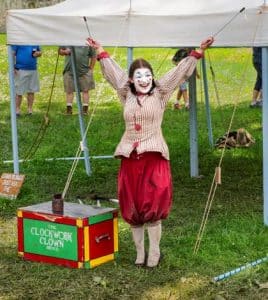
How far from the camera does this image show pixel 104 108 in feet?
52.8

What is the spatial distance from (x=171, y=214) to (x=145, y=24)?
1893 mm

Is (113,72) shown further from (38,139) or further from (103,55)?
(38,139)

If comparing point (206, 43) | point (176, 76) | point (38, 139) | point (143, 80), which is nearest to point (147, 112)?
point (143, 80)

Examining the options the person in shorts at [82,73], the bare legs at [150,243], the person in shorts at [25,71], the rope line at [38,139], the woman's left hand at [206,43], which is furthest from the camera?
the person in shorts at [25,71]

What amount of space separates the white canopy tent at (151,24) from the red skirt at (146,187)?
4.40 ft

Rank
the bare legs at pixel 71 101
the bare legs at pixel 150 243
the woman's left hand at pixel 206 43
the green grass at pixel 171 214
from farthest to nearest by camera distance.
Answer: the bare legs at pixel 71 101
the woman's left hand at pixel 206 43
the bare legs at pixel 150 243
the green grass at pixel 171 214

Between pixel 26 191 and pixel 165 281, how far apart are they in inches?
137

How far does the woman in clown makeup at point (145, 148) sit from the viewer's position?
6.03 m

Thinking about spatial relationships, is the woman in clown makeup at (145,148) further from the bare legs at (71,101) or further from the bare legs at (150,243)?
the bare legs at (71,101)

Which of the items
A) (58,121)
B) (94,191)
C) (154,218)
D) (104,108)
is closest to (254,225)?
(154,218)

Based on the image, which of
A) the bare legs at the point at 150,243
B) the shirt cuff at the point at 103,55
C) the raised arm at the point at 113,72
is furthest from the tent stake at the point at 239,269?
the shirt cuff at the point at 103,55

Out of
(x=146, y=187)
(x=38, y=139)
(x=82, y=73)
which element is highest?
(x=82, y=73)

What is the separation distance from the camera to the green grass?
5.83 meters

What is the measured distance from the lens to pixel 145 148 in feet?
19.7
